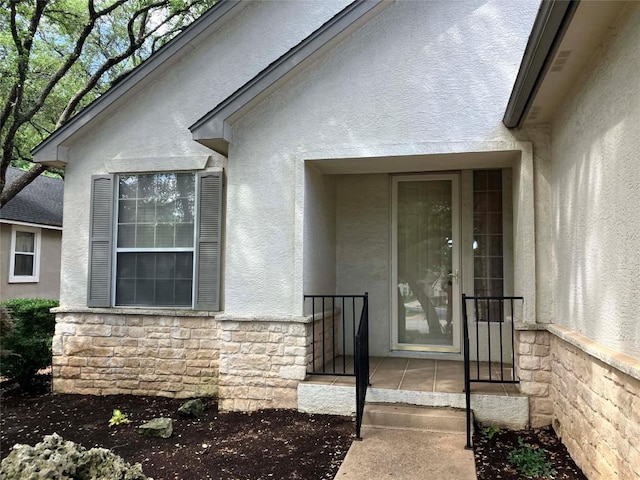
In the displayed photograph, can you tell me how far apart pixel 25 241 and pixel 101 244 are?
8.08 metres

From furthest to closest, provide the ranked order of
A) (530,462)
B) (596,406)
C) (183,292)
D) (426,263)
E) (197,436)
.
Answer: (426,263), (183,292), (197,436), (530,462), (596,406)

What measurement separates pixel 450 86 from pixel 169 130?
336cm

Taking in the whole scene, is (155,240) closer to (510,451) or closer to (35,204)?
(510,451)

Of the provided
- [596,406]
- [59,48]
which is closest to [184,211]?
[596,406]

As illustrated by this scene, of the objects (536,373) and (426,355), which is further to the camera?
(426,355)

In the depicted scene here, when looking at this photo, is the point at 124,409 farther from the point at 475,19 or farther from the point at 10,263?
the point at 10,263

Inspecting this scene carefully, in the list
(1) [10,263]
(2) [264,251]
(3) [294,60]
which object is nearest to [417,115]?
(3) [294,60]

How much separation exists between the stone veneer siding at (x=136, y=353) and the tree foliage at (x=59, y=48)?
147 inches

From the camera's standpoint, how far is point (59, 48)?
34.9ft

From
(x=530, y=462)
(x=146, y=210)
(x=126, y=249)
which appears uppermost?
(x=146, y=210)

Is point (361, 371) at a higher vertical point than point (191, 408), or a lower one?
higher

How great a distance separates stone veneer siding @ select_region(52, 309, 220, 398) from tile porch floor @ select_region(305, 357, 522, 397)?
1.43m

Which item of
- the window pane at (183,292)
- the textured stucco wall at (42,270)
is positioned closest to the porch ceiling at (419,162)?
the window pane at (183,292)

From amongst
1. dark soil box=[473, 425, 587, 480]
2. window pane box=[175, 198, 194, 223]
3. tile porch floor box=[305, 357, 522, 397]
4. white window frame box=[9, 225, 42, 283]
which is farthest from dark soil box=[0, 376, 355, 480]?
white window frame box=[9, 225, 42, 283]
